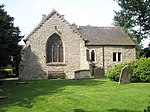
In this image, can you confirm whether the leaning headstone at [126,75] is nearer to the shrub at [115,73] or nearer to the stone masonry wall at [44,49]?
the shrub at [115,73]

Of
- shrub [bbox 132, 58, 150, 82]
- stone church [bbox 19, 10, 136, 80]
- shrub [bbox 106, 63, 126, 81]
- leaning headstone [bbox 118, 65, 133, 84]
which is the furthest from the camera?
stone church [bbox 19, 10, 136, 80]

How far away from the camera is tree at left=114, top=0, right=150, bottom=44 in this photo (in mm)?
45750

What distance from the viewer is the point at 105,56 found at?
158 ft

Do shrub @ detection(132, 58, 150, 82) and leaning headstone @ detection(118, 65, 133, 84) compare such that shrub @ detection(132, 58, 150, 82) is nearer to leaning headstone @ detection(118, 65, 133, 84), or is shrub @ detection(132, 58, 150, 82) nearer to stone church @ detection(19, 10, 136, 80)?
leaning headstone @ detection(118, 65, 133, 84)

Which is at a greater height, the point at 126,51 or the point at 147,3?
the point at 147,3

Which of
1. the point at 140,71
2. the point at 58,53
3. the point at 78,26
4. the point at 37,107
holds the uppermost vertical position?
the point at 78,26

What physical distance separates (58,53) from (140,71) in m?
21.6

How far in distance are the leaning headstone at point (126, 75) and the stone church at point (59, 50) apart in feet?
64.4

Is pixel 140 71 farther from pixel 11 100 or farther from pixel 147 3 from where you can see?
pixel 147 3

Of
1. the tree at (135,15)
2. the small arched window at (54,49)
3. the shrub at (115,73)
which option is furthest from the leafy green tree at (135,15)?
the shrub at (115,73)

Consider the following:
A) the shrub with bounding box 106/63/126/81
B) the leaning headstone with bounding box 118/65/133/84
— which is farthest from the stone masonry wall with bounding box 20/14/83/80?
the leaning headstone with bounding box 118/65/133/84

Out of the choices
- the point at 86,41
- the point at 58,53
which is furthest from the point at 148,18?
the point at 58,53

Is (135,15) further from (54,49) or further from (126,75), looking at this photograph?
(126,75)

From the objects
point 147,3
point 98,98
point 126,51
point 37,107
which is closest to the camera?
point 37,107
